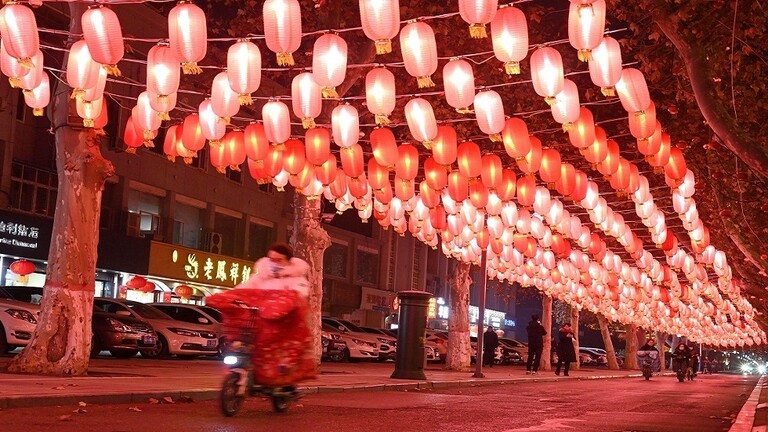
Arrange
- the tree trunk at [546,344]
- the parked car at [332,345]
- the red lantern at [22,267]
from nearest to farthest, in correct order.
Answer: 1. the red lantern at [22,267]
2. the parked car at [332,345]
3. the tree trunk at [546,344]

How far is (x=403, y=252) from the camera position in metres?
64.3

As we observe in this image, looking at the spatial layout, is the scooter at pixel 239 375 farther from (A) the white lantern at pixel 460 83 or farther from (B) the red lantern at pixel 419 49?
(A) the white lantern at pixel 460 83

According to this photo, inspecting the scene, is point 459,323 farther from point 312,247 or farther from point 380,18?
point 380,18

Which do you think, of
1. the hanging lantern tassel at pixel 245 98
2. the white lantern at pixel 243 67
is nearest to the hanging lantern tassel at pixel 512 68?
the white lantern at pixel 243 67

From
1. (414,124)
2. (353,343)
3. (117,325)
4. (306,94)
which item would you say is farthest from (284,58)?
(353,343)

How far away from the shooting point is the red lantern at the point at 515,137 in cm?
1827

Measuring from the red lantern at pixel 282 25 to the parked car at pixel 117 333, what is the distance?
10.00 m

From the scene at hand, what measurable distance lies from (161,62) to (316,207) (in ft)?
24.1

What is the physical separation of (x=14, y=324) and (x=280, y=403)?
11.1 meters

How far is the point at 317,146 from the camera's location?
19.7 m

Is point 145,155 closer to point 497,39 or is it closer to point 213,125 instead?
point 213,125

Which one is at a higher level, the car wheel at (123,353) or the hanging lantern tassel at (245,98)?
the hanging lantern tassel at (245,98)

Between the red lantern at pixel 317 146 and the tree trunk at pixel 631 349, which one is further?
the tree trunk at pixel 631 349

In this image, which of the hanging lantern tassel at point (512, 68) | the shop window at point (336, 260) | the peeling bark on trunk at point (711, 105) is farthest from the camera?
the shop window at point (336, 260)
